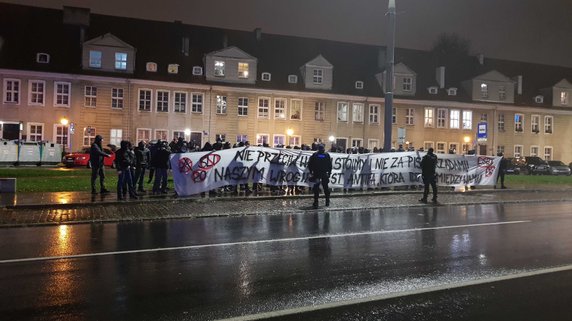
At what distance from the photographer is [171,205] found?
14906mm

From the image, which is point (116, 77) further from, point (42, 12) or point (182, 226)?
point (182, 226)

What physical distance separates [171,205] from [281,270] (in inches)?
336

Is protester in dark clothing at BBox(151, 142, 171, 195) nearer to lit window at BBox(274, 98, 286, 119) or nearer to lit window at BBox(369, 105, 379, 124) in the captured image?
lit window at BBox(274, 98, 286, 119)

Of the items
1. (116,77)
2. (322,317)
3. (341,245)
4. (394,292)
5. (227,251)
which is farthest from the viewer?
(116,77)

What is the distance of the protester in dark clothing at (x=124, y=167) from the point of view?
50.9ft

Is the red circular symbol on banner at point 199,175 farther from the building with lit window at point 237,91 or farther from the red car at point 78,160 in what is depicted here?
the building with lit window at point 237,91

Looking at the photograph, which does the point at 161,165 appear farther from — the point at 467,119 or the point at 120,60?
the point at 467,119

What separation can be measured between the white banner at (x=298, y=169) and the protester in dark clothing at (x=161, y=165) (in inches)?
28.3

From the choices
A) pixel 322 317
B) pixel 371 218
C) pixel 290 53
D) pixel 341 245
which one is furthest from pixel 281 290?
pixel 290 53

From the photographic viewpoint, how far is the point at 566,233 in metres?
11.0

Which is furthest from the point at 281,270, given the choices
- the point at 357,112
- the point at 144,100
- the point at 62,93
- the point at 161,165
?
the point at 357,112

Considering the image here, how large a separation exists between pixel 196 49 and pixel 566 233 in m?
40.7

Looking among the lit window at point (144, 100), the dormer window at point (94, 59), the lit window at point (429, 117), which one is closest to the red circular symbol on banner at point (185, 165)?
the lit window at point (144, 100)

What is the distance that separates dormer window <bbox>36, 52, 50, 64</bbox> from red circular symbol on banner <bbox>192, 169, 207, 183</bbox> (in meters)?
30.8
